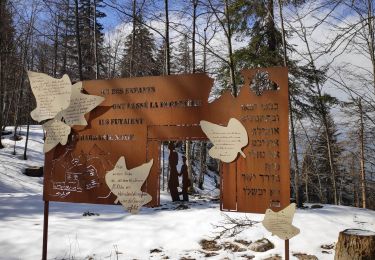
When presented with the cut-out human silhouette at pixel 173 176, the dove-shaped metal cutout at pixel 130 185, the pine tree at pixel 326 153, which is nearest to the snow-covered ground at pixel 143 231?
the cut-out human silhouette at pixel 173 176

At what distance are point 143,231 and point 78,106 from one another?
3.50 meters

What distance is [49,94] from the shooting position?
5887mm

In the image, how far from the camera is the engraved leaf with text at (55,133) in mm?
5766

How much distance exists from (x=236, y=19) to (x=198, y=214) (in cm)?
775

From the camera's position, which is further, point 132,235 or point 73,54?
point 73,54

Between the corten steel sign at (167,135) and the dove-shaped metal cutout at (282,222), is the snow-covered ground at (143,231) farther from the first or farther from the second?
the dove-shaped metal cutout at (282,222)

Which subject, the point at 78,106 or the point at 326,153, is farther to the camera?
the point at 326,153

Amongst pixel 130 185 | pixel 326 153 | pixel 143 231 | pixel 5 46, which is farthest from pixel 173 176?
pixel 326 153

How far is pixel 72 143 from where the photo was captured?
5.82 meters

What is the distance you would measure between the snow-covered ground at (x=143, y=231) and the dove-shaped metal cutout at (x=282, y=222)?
232 cm

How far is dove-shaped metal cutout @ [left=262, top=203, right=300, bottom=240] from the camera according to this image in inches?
174

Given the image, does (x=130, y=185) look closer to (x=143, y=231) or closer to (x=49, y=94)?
(x=49, y=94)

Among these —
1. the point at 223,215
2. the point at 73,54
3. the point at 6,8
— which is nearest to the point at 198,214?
the point at 223,215

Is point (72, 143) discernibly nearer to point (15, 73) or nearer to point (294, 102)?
point (294, 102)
